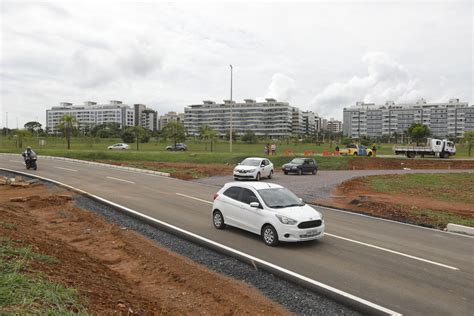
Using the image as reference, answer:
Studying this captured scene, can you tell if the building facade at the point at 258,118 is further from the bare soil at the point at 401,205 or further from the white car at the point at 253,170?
the bare soil at the point at 401,205

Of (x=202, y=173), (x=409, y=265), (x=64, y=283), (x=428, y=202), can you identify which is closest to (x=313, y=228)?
(x=409, y=265)

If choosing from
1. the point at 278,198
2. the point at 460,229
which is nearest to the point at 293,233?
the point at 278,198

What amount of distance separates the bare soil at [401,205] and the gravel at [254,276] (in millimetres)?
8044

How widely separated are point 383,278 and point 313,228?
2.53 meters

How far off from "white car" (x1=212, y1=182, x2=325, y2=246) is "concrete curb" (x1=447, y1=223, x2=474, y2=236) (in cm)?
534

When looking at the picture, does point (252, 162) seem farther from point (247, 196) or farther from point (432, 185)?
point (247, 196)

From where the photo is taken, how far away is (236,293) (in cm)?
708

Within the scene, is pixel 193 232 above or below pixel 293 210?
below

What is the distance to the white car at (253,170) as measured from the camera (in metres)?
25.7

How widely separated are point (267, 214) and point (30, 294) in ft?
20.8

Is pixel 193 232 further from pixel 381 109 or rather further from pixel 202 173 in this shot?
pixel 381 109

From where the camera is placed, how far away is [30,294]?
5098 mm

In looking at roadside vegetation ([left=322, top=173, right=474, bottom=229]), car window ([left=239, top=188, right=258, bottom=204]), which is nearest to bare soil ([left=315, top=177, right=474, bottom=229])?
roadside vegetation ([left=322, top=173, right=474, bottom=229])

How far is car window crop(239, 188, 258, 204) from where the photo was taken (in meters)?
11.0
